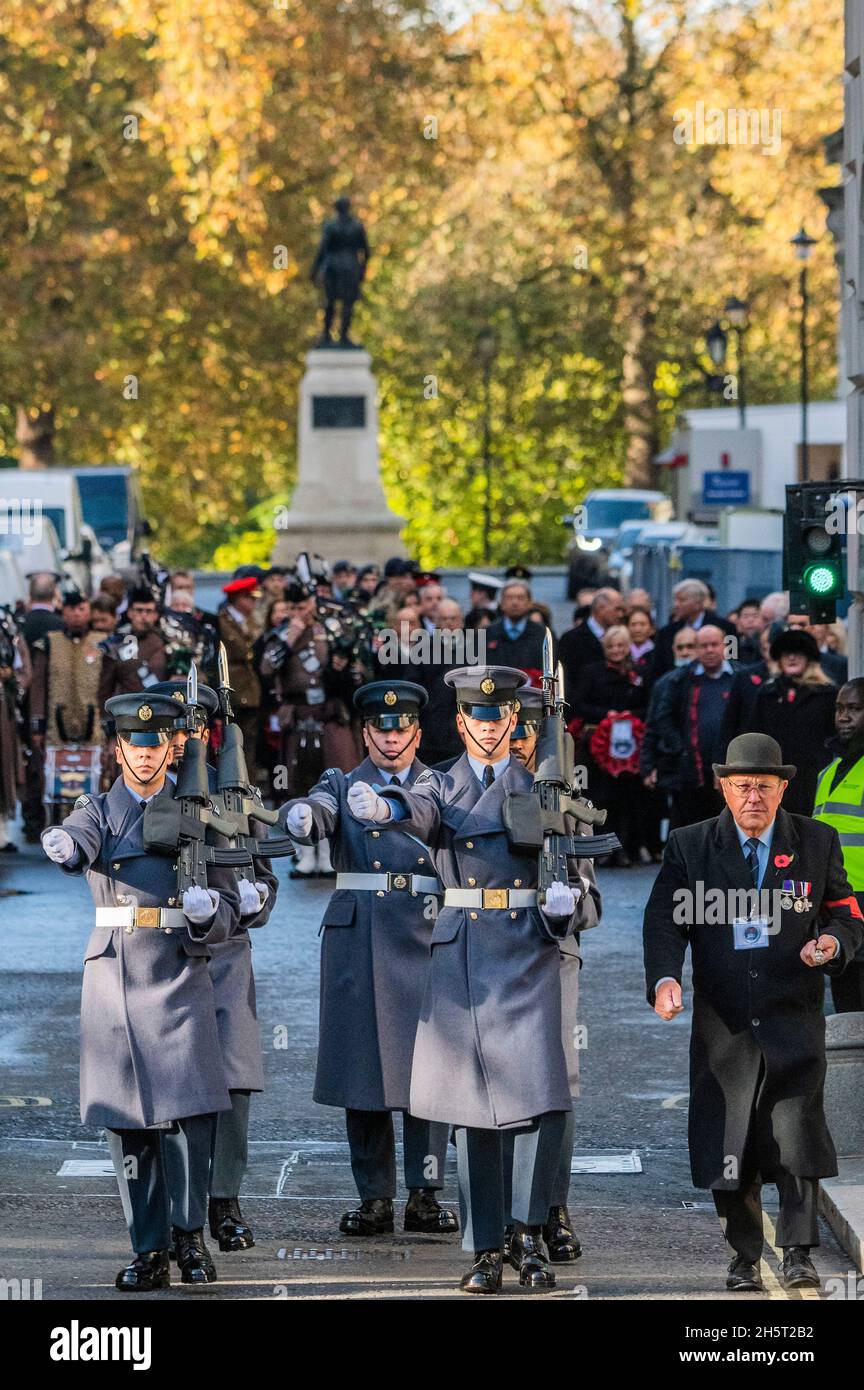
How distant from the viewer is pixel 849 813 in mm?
11109

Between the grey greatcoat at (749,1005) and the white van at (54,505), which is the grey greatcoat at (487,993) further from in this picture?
the white van at (54,505)

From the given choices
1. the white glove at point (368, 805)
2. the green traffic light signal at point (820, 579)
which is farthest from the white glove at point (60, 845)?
the green traffic light signal at point (820, 579)

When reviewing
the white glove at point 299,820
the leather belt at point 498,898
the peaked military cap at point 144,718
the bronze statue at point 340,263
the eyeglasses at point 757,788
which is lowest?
the leather belt at point 498,898

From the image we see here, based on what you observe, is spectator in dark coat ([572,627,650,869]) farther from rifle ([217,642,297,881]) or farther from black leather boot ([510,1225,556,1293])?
black leather boot ([510,1225,556,1293])

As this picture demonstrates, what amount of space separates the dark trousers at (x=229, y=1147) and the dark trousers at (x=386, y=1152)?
1.27ft

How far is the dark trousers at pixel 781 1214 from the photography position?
853cm

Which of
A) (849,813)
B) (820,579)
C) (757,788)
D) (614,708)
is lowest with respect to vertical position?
(614,708)

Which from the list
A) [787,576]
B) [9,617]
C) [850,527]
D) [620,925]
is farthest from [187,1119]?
[9,617]

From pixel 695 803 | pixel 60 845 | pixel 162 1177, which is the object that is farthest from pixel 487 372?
pixel 162 1177

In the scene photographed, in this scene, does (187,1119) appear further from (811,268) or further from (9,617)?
(811,268)

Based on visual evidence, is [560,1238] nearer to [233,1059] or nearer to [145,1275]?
[233,1059]

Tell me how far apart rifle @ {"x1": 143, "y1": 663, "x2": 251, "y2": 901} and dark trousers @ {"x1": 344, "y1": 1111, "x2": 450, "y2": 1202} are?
3.89 feet

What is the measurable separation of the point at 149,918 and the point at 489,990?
1093mm

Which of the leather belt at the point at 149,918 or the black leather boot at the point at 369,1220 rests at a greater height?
the leather belt at the point at 149,918
